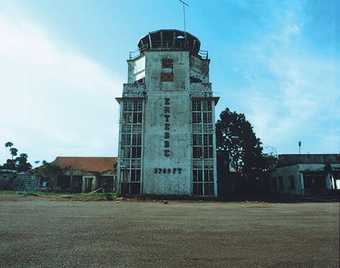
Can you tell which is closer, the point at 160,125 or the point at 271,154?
the point at 160,125

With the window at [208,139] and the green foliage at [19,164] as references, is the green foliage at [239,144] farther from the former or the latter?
the green foliage at [19,164]

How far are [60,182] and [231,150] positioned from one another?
2693 cm

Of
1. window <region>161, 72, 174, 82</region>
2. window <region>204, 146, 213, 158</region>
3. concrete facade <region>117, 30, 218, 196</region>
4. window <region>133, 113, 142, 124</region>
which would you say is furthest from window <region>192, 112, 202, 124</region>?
window <region>133, 113, 142, 124</region>

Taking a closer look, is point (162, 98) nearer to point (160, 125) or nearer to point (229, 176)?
point (160, 125)

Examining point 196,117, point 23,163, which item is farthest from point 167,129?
point 23,163

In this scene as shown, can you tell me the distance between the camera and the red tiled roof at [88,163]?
4900 cm

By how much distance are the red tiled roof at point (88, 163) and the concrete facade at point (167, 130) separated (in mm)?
13921

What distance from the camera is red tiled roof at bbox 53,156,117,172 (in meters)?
49.0

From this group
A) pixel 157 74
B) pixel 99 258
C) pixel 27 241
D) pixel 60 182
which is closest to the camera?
pixel 99 258

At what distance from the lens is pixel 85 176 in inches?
1842

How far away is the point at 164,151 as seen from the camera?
118 ft

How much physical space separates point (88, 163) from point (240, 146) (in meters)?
24.9

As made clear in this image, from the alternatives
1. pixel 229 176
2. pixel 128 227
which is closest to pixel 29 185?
pixel 229 176

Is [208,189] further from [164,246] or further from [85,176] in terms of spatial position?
[164,246]
